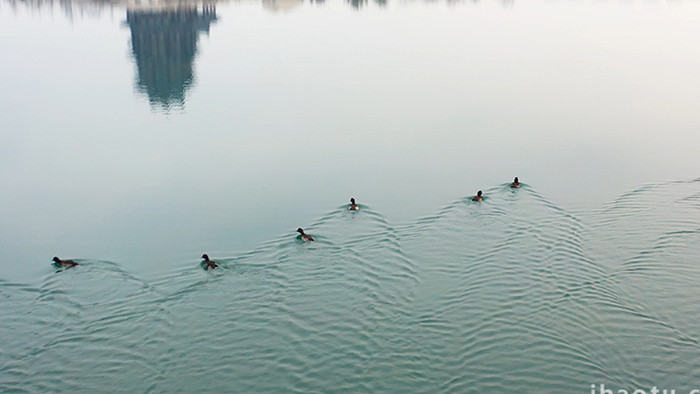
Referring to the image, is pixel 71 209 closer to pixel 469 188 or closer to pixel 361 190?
pixel 361 190

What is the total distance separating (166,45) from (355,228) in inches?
2185

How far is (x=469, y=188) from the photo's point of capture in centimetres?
3303

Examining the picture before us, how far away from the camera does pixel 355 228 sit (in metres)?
27.8

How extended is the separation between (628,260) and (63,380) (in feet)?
68.3

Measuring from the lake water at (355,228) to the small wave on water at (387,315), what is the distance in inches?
3.4

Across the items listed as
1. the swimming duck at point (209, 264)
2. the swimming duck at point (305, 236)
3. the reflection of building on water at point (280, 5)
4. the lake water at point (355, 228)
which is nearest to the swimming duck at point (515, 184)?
the lake water at point (355, 228)

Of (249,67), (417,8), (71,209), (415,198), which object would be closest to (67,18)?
(249,67)

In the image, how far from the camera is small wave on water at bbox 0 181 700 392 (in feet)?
61.9

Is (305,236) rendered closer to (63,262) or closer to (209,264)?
(209,264)

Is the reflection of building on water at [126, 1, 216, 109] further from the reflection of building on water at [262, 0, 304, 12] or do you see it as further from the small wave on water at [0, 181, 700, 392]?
the small wave on water at [0, 181, 700, 392]

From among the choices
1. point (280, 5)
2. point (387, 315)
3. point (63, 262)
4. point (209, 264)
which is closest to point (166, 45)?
point (280, 5)

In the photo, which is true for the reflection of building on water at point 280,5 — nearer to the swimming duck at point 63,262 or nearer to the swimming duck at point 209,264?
the swimming duck at point 63,262

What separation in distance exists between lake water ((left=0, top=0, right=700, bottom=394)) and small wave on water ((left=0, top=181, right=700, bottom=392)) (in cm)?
9

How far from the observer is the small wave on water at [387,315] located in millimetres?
18875
